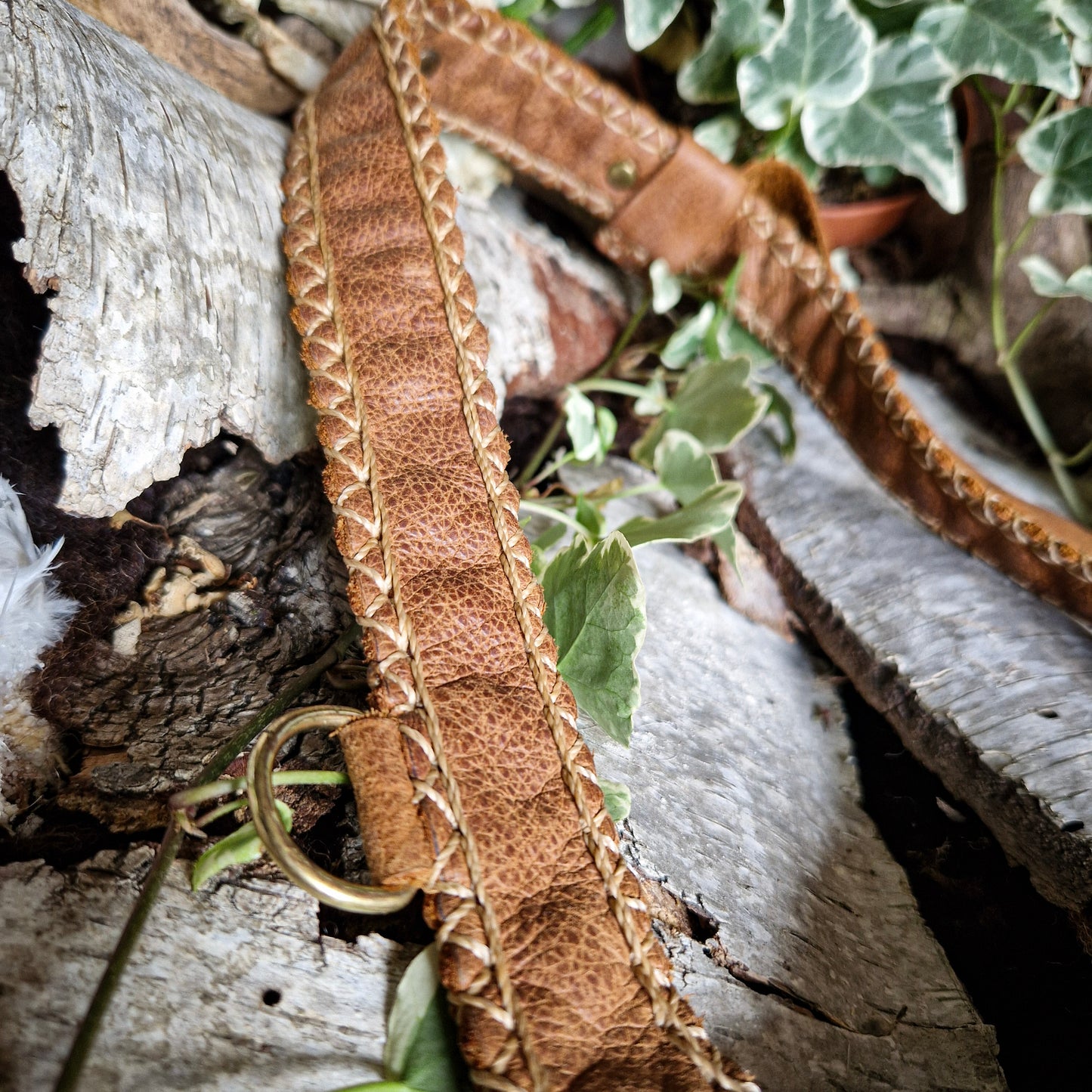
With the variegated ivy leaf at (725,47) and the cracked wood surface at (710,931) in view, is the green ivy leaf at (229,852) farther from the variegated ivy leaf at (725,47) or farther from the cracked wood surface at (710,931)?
the variegated ivy leaf at (725,47)

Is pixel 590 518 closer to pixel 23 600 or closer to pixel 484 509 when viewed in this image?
pixel 484 509

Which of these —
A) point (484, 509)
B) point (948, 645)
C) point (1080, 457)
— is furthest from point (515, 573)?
point (1080, 457)

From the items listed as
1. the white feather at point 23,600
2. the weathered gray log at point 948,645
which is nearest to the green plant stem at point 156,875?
the white feather at point 23,600

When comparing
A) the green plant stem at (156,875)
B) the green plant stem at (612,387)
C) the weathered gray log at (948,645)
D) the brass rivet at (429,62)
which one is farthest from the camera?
the green plant stem at (612,387)

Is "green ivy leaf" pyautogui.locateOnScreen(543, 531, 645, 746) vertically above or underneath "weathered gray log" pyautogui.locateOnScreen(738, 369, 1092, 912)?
underneath

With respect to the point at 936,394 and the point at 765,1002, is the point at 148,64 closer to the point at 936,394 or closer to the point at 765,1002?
the point at 765,1002

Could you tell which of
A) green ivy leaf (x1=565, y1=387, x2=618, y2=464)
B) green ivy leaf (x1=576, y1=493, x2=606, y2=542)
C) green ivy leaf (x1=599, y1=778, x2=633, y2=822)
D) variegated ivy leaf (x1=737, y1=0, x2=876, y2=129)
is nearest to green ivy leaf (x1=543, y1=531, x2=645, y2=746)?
green ivy leaf (x1=599, y1=778, x2=633, y2=822)

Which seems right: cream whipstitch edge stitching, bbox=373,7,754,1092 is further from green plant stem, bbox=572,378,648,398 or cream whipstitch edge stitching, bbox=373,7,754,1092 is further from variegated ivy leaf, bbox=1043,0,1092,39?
variegated ivy leaf, bbox=1043,0,1092,39
